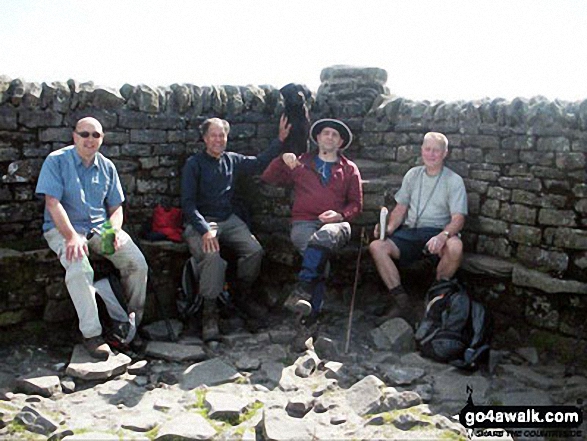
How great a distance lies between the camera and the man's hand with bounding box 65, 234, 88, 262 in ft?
16.6

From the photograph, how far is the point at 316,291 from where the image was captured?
5.82 m

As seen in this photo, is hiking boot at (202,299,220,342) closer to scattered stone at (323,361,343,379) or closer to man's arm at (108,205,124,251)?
man's arm at (108,205,124,251)

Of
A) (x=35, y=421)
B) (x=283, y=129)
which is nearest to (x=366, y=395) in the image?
(x=35, y=421)

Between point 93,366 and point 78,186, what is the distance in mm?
1543

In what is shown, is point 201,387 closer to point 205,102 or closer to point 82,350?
point 82,350

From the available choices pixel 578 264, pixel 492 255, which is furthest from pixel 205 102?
pixel 578 264

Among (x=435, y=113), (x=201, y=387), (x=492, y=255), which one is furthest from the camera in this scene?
(x=435, y=113)

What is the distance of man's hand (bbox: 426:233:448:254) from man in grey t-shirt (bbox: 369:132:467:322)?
0.04 ft

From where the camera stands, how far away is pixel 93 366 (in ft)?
16.2

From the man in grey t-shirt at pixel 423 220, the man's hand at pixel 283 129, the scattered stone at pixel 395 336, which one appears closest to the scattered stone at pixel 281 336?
the scattered stone at pixel 395 336

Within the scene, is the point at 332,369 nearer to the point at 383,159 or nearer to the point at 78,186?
the point at 78,186

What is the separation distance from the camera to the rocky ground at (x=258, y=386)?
419 cm

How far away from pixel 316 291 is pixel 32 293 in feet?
8.53

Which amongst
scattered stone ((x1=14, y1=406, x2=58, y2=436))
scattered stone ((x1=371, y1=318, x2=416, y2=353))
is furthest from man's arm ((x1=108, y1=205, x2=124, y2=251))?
scattered stone ((x1=371, y1=318, x2=416, y2=353))
